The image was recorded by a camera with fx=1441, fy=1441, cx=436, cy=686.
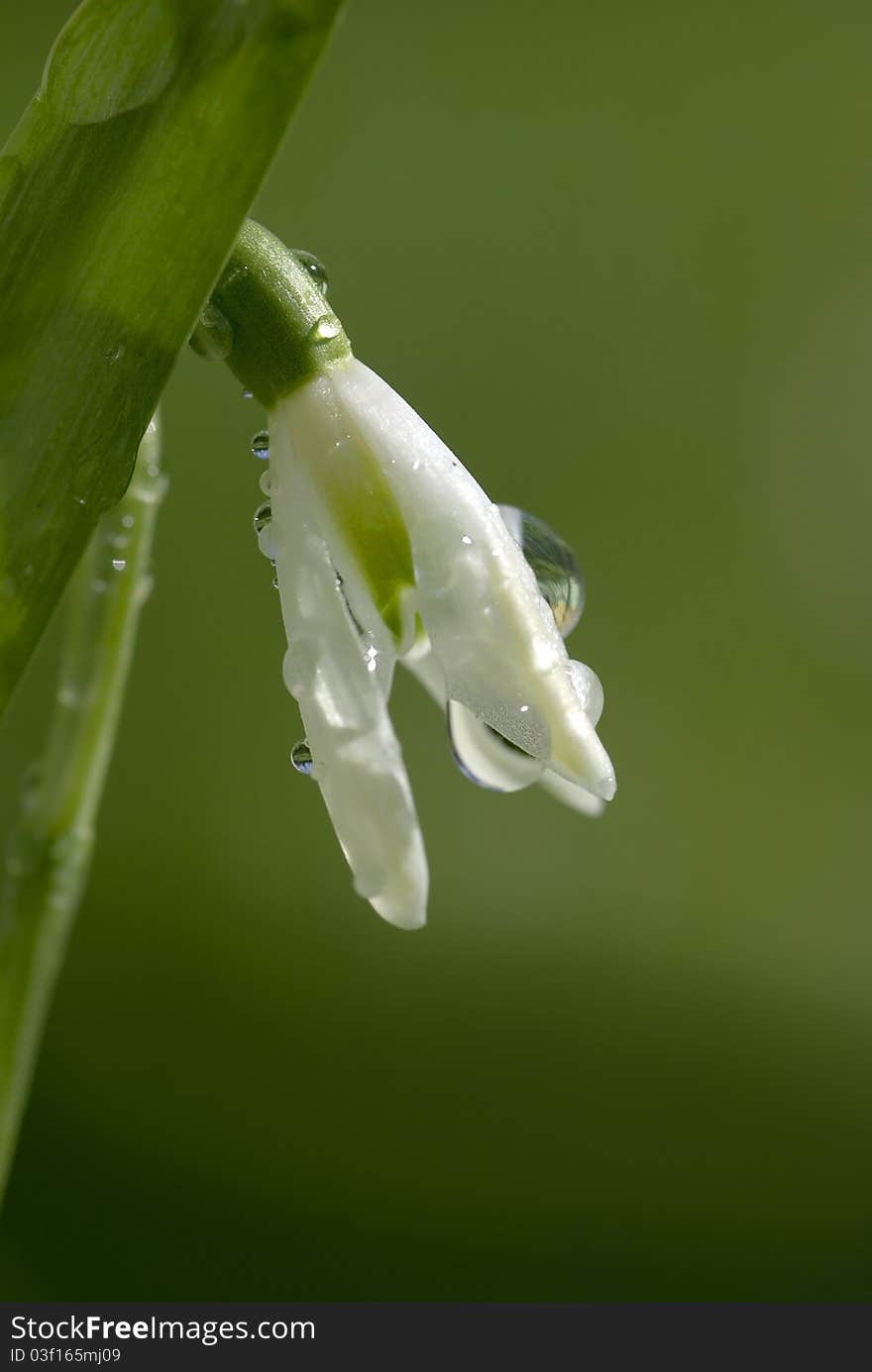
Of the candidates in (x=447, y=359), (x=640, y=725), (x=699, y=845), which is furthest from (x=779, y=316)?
(x=699, y=845)

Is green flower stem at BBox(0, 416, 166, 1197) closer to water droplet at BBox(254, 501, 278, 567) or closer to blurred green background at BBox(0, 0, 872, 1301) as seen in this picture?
water droplet at BBox(254, 501, 278, 567)

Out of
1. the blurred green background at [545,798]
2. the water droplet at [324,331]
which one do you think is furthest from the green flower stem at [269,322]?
the blurred green background at [545,798]

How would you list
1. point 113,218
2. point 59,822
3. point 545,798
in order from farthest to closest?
1. point 545,798
2. point 59,822
3. point 113,218

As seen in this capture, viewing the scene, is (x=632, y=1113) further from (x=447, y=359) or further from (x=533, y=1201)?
(x=447, y=359)

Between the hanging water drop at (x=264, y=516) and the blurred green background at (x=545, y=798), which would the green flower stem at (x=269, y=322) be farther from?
the blurred green background at (x=545, y=798)

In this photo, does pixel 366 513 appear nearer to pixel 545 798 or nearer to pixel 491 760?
pixel 491 760

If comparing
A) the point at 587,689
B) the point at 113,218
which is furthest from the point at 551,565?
the point at 113,218
